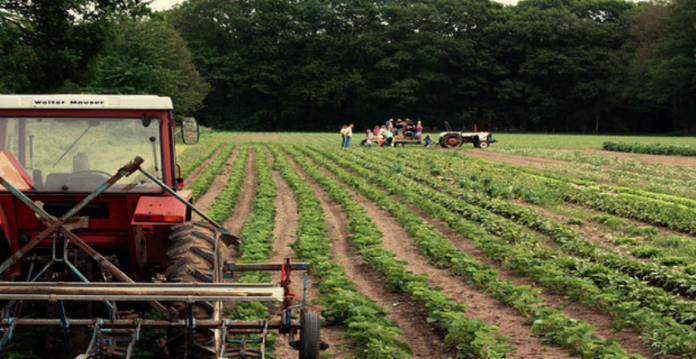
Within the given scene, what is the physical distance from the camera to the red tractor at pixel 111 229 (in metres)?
5.07

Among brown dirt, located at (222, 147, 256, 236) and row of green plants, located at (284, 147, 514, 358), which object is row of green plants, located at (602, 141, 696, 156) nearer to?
brown dirt, located at (222, 147, 256, 236)

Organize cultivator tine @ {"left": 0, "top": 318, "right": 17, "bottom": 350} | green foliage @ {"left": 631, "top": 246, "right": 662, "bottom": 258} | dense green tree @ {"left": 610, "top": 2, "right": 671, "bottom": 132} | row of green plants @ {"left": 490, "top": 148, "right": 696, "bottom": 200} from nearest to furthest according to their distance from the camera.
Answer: cultivator tine @ {"left": 0, "top": 318, "right": 17, "bottom": 350}, green foliage @ {"left": 631, "top": 246, "right": 662, "bottom": 258}, row of green plants @ {"left": 490, "top": 148, "right": 696, "bottom": 200}, dense green tree @ {"left": 610, "top": 2, "right": 671, "bottom": 132}

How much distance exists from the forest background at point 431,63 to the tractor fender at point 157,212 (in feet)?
230

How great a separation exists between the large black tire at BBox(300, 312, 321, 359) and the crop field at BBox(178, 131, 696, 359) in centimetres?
78

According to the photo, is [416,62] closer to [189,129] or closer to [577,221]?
[577,221]

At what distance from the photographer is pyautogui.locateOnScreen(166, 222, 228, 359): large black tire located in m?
5.07

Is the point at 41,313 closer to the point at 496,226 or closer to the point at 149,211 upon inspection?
the point at 149,211

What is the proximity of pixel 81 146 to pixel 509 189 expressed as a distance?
1478 cm

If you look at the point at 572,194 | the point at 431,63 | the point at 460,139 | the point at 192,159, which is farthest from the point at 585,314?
the point at 431,63

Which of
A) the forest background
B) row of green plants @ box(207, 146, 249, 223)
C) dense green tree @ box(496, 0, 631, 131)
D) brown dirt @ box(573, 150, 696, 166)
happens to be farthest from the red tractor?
dense green tree @ box(496, 0, 631, 131)

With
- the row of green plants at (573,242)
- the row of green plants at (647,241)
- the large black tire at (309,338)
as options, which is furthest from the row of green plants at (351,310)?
the row of green plants at (647,241)

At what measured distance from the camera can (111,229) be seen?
602cm

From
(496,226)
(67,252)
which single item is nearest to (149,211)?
(67,252)

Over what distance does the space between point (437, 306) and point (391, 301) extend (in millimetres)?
992
